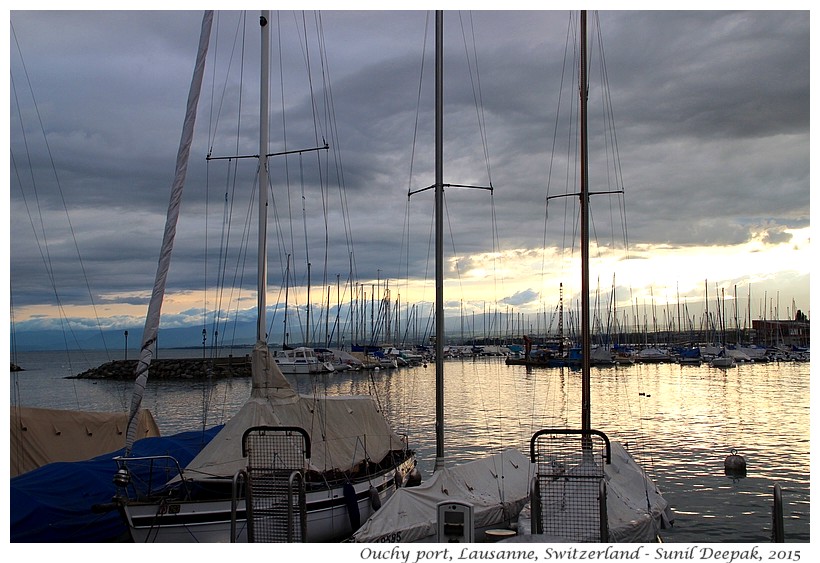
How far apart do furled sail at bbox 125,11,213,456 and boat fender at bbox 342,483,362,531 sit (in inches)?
220

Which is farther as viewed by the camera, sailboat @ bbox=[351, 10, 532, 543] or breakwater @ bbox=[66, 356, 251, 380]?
breakwater @ bbox=[66, 356, 251, 380]

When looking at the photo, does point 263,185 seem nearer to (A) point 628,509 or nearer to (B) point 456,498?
(B) point 456,498

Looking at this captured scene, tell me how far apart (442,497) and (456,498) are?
64cm

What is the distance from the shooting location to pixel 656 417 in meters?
54.8

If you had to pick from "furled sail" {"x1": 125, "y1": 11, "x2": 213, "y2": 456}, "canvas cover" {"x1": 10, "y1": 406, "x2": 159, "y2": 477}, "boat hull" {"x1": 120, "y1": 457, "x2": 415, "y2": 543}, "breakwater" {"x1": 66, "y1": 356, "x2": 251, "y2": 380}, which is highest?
"furled sail" {"x1": 125, "y1": 11, "x2": 213, "y2": 456}

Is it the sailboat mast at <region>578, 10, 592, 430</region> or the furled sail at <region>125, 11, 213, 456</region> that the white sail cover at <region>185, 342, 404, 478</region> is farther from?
the sailboat mast at <region>578, 10, 592, 430</region>

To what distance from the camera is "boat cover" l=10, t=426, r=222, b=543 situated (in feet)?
51.8

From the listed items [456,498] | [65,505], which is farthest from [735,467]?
[65,505]

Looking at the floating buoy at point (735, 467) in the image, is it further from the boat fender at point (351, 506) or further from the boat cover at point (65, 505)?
the boat cover at point (65, 505)

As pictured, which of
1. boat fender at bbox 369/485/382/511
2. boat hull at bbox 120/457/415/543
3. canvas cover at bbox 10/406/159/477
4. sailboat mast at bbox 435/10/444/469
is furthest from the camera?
canvas cover at bbox 10/406/159/477

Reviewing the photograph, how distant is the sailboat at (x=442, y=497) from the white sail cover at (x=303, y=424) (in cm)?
290

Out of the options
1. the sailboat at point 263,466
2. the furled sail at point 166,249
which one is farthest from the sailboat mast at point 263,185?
the furled sail at point 166,249

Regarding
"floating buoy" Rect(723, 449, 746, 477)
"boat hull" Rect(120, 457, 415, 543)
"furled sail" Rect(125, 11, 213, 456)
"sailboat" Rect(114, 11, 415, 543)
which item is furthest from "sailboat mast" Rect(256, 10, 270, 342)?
"floating buoy" Rect(723, 449, 746, 477)
